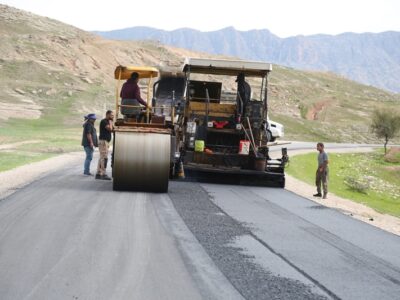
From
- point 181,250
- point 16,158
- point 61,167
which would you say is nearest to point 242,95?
point 61,167

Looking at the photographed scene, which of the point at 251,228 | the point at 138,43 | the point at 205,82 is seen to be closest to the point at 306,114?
the point at 138,43

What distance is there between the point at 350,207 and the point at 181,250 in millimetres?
13104

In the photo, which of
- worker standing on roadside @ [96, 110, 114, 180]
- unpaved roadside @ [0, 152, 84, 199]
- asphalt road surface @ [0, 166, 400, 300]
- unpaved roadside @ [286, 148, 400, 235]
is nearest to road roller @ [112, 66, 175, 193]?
asphalt road surface @ [0, 166, 400, 300]

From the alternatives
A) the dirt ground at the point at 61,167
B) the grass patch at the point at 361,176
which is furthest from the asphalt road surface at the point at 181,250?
the grass patch at the point at 361,176

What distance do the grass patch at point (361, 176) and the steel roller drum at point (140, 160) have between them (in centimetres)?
1476

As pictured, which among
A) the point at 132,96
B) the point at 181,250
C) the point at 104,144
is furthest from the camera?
the point at 104,144

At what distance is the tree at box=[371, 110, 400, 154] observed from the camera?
76.1m

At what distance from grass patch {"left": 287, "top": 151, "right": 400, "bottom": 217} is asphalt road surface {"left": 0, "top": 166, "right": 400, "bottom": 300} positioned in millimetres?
16040

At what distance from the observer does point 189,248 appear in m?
9.77

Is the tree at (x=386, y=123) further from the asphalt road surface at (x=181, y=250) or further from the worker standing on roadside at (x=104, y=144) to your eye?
the asphalt road surface at (x=181, y=250)

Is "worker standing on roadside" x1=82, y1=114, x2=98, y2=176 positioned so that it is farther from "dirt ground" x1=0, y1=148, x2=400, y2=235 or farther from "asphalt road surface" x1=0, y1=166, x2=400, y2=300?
"asphalt road surface" x1=0, y1=166, x2=400, y2=300

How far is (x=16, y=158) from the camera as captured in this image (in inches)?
1056

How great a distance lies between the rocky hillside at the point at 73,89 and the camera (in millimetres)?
56625

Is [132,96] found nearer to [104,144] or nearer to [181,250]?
[104,144]
